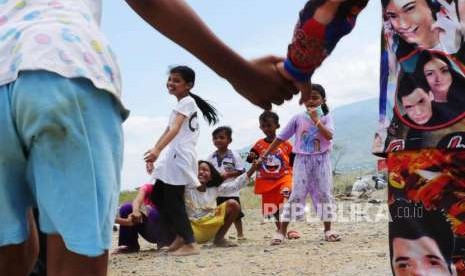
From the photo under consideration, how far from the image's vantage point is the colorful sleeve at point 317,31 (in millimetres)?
2213

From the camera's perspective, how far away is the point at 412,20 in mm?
2010

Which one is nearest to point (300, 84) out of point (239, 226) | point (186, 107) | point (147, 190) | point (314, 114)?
point (186, 107)

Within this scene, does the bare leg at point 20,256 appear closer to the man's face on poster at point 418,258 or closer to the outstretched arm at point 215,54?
the outstretched arm at point 215,54

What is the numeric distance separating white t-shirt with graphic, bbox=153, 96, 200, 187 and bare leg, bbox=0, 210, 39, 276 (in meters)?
4.23

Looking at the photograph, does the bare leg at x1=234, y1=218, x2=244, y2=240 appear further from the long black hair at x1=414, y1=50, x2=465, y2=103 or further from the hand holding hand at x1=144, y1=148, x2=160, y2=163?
the long black hair at x1=414, y1=50, x2=465, y2=103

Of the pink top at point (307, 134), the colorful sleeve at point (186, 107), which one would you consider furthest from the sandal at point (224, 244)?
the colorful sleeve at point (186, 107)

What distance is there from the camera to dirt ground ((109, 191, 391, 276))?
5070mm

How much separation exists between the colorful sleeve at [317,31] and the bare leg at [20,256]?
0.94 meters

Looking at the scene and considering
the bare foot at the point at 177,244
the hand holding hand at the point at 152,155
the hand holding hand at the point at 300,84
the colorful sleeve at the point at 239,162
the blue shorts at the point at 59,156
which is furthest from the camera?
the colorful sleeve at the point at 239,162

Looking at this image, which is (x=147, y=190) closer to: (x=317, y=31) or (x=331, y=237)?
(x=331, y=237)

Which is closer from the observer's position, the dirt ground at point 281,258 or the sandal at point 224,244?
the dirt ground at point 281,258

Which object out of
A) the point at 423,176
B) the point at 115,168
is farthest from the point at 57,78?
the point at 423,176

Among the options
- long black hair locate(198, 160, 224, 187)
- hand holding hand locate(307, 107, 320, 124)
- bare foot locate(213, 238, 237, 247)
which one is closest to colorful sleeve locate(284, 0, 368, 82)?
hand holding hand locate(307, 107, 320, 124)

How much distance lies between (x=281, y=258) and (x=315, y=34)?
11.9 feet
